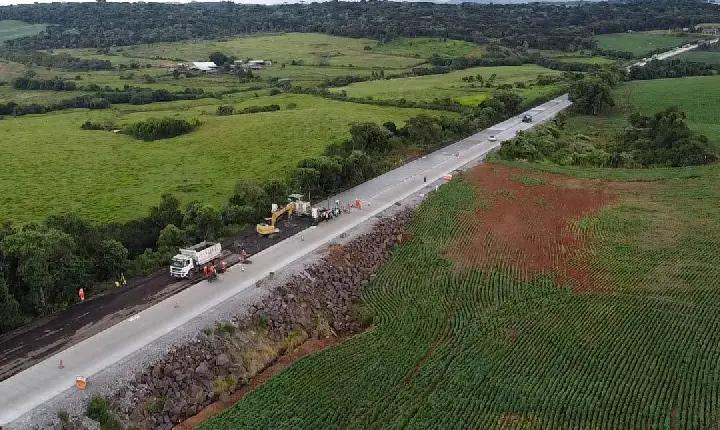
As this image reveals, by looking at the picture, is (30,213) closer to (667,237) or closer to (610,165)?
(667,237)

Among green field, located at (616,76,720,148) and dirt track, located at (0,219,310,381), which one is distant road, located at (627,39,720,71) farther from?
dirt track, located at (0,219,310,381)

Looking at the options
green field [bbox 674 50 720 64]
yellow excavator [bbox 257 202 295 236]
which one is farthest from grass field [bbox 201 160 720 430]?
green field [bbox 674 50 720 64]

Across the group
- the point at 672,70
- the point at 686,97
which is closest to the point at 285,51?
the point at 672,70

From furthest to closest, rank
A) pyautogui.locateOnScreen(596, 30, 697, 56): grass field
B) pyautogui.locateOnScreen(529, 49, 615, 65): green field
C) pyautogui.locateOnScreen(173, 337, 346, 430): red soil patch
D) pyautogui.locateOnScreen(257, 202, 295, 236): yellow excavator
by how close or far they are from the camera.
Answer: pyautogui.locateOnScreen(596, 30, 697, 56): grass field, pyautogui.locateOnScreen(529, 49, 615, 65): green field, pyautogui.locateOnScreen(257, 202, 295, 236): yellow excavator, pyautogui.locateOnScreen(173, 337, 346, 430): red soil patch

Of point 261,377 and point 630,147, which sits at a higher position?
point 630,147

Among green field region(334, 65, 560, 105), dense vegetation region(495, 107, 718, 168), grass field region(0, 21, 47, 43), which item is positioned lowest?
dense vegetation region(495, 107, 718, 168)

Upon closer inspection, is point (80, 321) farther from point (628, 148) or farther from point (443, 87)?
point (443, 87)

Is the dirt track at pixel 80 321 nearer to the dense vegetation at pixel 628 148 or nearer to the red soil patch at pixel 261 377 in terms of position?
the red soil patch at pixel 261 377
